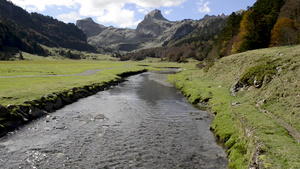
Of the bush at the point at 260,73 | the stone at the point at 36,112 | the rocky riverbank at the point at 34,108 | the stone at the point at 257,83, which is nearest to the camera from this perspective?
the rocky riverbank at the point at 34,108

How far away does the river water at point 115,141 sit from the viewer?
16.8 metres

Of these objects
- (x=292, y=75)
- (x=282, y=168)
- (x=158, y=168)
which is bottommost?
(x=158, y=168)

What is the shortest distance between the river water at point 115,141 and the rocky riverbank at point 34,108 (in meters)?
1.38

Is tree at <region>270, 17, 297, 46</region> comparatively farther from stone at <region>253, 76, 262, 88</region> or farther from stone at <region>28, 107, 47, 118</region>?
stone at <region>28, 107, 47, 118</region>

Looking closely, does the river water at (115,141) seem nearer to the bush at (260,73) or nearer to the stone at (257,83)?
the stone at (257,83)

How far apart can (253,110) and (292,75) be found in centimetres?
746

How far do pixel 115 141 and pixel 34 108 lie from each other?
53.7 ft

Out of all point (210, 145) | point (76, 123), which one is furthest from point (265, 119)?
point (76, 123)

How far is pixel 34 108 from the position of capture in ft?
97.3

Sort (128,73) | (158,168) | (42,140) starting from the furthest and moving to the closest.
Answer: (128,73)
(42,140)
(158,168)

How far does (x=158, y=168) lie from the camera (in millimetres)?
15898

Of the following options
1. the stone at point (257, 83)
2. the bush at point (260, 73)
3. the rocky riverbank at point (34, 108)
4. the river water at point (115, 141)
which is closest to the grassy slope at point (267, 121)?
the bush at point (260, 73)

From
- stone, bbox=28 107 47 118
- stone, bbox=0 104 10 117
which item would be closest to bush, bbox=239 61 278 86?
stone, bbox=28 107 47 118

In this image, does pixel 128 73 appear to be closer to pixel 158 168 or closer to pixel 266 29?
pixel 266 29
